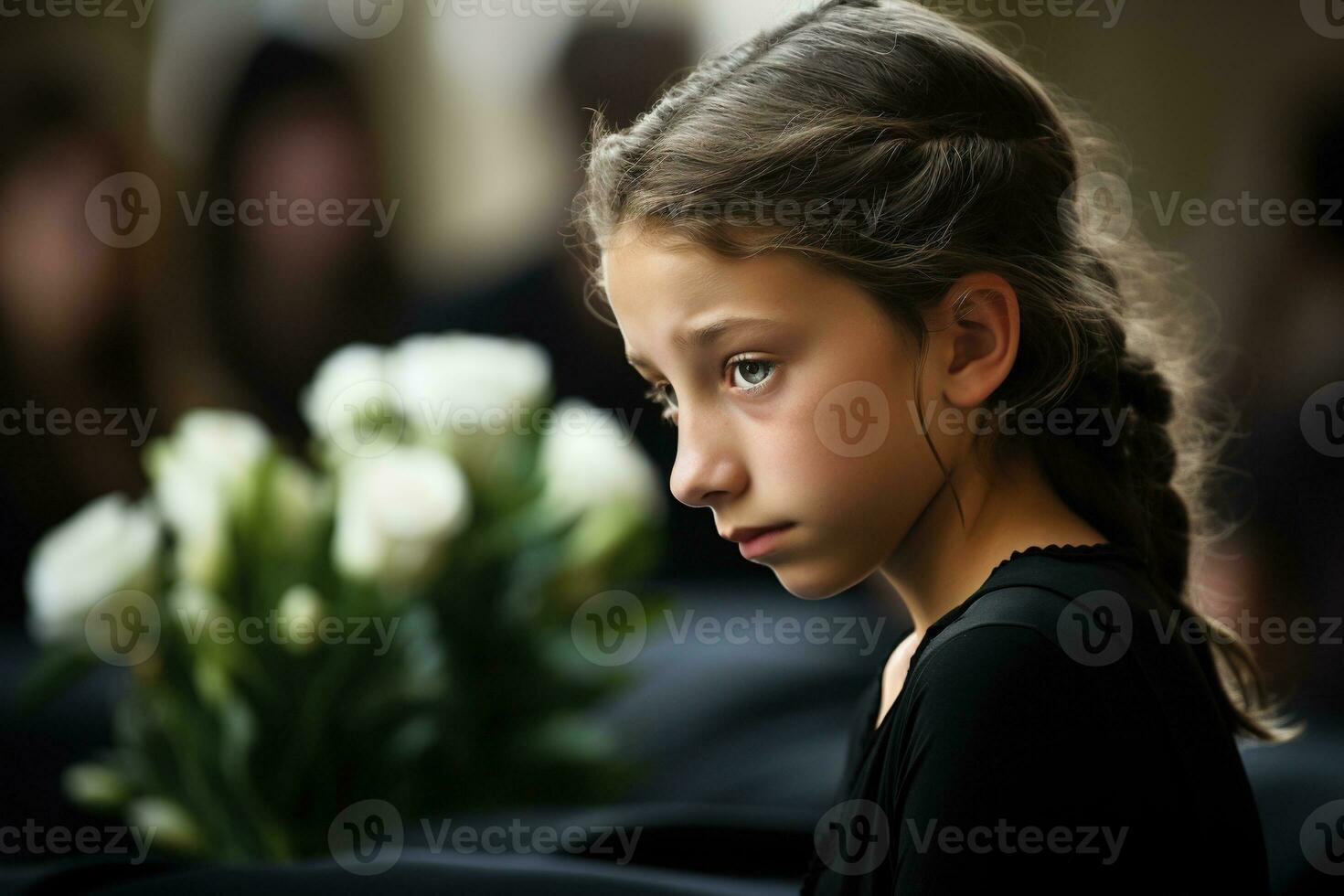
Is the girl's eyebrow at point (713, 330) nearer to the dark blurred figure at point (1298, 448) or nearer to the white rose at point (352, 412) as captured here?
the white rose at point (352, 412)

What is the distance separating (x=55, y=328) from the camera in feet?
6.02

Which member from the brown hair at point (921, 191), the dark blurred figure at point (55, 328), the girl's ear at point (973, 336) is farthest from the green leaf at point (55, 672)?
the dark blurred figure at point (55, 328)

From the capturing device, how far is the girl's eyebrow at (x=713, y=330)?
0.55m

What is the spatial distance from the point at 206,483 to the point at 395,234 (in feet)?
5.19

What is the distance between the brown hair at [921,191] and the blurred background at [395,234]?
0.81 metres

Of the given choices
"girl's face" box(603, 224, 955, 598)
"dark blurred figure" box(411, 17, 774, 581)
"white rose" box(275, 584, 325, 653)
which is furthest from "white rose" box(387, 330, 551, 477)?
"dark blurred figure" box(411, 17, 774, 581)

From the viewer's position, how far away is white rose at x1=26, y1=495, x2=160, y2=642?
785 mm

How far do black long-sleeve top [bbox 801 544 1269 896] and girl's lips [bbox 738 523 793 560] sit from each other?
0.08 metres

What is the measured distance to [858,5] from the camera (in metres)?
0.64

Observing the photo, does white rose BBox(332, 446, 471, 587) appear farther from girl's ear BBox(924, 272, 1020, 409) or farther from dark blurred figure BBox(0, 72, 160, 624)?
dark blurred figure BBox(0, 72, 160, 624)

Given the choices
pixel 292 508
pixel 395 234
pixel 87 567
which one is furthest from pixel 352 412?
pixel 395 234

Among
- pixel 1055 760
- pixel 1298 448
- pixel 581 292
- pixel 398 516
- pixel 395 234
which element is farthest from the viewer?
pixel 395 234

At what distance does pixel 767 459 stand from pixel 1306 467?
1079mm

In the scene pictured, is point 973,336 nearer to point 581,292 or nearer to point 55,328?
point 581,292
